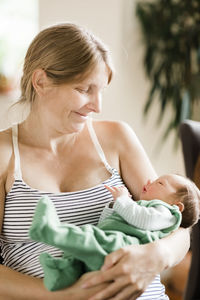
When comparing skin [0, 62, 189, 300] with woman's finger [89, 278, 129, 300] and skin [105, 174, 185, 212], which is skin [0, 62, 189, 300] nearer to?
→ woman's finger [89, 278, 129, 300]

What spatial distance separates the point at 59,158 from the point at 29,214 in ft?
0.84

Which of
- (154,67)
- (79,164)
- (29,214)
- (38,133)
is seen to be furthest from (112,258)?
(154,67)

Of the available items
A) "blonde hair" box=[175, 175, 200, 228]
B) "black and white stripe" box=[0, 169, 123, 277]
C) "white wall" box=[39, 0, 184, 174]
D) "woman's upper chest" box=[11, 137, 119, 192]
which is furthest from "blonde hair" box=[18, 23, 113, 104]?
"white wall" box=[39, 0, 184, 174]

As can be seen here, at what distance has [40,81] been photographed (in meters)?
1.72

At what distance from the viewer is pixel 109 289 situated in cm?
137

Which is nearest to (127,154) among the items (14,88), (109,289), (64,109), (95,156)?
(95,156)

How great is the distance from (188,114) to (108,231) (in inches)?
105

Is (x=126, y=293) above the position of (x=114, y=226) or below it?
below

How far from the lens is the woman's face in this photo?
167cm

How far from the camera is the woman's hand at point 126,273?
4.47ft

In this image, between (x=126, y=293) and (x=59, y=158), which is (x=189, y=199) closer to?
(x=126, y=293)

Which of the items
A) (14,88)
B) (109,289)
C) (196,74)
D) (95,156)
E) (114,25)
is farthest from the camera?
(196,74)

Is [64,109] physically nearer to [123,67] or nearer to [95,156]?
[95,156]

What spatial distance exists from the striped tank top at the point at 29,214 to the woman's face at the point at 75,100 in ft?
0.71
